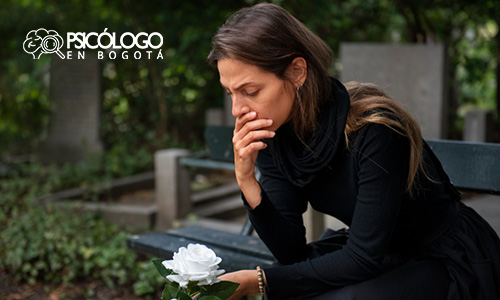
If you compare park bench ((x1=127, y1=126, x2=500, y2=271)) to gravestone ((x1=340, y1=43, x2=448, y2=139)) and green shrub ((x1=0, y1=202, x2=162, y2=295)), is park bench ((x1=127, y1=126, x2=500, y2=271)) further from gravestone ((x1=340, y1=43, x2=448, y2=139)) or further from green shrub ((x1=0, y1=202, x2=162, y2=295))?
gravestone ((x1=340, y1=43, x2=448, y2=139))

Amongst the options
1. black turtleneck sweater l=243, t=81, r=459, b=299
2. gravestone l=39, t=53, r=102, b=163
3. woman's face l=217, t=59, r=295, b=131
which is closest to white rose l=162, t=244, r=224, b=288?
black turtleneck sweater l=243, t=81, r=459, b=299

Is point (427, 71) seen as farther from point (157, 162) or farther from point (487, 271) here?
point (487, 271)

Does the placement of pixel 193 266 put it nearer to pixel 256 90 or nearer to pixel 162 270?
pixel 162 270

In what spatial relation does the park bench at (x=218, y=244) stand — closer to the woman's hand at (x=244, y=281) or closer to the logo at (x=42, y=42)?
the woman's hand at (x=244, y=281)

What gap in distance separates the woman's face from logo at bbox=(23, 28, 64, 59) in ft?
21.8

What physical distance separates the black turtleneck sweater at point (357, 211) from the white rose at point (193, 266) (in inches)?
15.5

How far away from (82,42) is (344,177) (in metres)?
6.90

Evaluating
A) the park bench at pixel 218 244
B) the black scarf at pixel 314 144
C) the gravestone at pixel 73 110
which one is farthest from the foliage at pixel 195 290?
the gravestone at pixel 73 110

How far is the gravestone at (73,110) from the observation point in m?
7.78

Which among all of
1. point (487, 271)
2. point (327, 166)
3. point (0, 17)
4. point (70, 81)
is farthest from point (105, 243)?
point (0, 17)

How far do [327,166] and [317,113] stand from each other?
0.19 meters

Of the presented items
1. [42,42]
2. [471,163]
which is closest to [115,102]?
[42,42]

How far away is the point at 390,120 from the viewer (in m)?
1.89

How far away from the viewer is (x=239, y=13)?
78.8 inches
